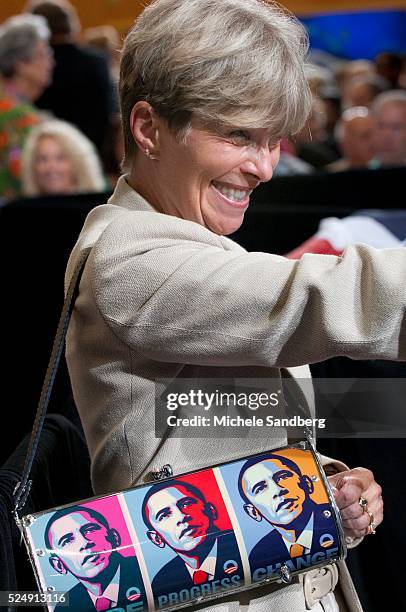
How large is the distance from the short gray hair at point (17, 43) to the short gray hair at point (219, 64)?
4194mm

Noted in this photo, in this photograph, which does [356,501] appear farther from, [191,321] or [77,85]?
[77,85]

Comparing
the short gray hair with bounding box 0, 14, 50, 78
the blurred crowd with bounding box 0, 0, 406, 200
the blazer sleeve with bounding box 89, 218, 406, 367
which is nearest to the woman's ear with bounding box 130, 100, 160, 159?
the blazer sleeve with bounding box 89, 218, 406, 367

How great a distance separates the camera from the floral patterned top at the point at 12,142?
15.1 feet

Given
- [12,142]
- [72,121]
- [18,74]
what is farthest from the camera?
[72,121]

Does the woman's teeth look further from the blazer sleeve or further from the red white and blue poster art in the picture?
the red white and blue poster art

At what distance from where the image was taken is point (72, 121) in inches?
231

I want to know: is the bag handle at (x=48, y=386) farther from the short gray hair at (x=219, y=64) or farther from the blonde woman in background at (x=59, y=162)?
the blonde woman in background at (x=59, y=162)

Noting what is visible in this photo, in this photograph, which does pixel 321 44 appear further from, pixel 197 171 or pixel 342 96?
pixel 197 171

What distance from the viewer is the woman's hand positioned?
3.39 feet

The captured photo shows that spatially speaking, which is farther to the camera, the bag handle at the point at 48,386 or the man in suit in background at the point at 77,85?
the man in suit in background at the point at 77,85

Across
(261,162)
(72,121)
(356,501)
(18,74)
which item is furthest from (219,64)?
(72,121)

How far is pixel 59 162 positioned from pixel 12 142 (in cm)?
41

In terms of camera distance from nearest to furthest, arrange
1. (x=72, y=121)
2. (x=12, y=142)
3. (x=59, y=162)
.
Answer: (x=59, y=162), (x=12, y=142), (x=72, y=121)

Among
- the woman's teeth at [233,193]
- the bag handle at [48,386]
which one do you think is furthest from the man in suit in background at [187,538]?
the woman's teeth at [233,193]
